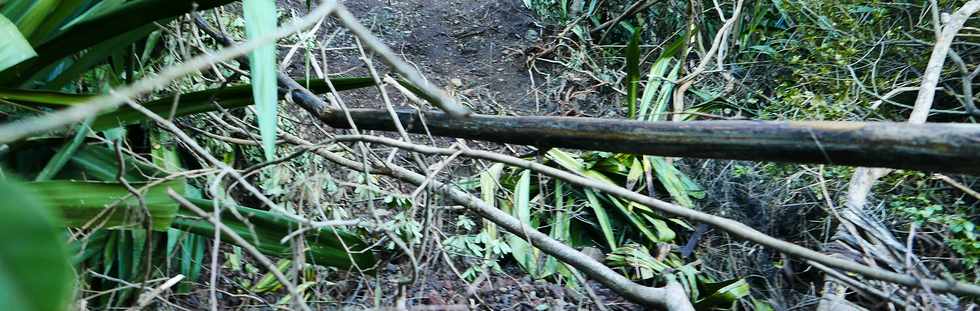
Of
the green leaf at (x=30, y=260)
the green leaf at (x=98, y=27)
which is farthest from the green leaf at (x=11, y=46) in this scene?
the green leaf at (x=30, y=260)

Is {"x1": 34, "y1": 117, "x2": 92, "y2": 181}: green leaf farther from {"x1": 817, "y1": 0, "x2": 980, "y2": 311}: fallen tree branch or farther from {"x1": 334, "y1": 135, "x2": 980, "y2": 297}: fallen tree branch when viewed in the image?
{"x1": 817, "y1": 0, "x2": 980, "y2": 311}: fallen tree branch

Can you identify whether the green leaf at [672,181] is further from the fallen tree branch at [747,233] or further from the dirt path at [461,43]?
the fallen tree branch at [747,233]

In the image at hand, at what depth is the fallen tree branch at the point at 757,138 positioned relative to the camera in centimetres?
90

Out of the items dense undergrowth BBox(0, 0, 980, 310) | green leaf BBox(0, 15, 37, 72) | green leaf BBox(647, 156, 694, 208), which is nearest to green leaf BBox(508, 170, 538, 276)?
dense undergrowth BBox(0, 0, 980, 310)

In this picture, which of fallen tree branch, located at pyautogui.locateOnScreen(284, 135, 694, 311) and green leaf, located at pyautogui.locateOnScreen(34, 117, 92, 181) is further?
fallen tree branch, located at pyautogui.locateOnScreen(284, 135, 694, 311)

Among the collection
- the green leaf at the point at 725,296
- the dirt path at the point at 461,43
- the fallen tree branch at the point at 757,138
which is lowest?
the green leaf at the point at 725,296

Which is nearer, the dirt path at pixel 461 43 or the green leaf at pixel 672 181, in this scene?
the green leaf at pixel 672 181

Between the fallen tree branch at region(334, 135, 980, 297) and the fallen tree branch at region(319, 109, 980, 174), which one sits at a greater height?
the fallen tree branch at region(319, 109, 980, 174)

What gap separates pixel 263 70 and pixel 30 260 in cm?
69

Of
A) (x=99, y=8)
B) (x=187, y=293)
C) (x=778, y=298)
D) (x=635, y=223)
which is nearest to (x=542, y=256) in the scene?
(x=635, y=223)

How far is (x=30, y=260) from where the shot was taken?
11.1 inches

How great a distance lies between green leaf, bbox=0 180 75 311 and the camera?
0.87ft

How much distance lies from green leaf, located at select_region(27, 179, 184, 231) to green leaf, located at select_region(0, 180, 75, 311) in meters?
0.95

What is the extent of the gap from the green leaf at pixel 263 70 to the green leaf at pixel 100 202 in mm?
325
